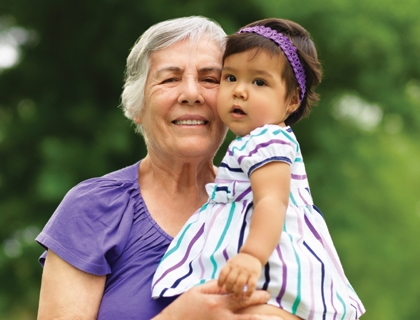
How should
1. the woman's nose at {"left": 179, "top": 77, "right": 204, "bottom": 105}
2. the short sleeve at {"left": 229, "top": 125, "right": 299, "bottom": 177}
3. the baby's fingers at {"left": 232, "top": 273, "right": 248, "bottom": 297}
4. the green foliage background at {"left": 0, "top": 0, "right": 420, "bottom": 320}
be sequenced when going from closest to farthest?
the baby's fingers at {"left": 232, "top": 273, "right": 248, "bottom": 297}
the short sleeve at {"left": 229, "top": 125, "right": 299, "bottom": 177}
the woman's nose at {"left": 179, "top": 77, "right": 204, "bottom": 105}
the green foliage background at {"left": 0, "top": 0, "right": 420, "bottom": 320}

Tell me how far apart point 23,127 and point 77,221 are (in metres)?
5.71

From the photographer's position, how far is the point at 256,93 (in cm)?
281

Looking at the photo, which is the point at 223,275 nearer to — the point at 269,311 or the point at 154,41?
the point at 269,311

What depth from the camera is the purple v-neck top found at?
297 centimetres

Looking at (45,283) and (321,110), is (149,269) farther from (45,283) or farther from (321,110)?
(321,110)

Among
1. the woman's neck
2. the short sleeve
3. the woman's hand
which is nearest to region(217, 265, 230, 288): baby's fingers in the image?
the woman's hand

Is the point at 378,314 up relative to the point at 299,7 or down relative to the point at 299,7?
down

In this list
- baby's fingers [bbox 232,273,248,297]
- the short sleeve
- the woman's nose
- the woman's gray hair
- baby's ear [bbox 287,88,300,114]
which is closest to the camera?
baby's fingers [bbox 232,273,248,297]

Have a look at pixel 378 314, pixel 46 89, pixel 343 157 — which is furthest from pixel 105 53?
pixel 378 314

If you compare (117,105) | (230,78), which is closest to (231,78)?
(230,78)

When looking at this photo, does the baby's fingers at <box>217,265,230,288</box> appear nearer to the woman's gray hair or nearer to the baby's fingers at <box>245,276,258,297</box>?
the baby's fingers at <box>245,276,258,297</box>

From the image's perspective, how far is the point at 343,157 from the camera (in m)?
9.02

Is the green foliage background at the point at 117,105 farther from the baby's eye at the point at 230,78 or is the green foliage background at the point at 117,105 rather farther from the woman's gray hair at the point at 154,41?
the baby's eye at the point at 230,78

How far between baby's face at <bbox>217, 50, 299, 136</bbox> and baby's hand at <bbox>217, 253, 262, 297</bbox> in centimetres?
53
